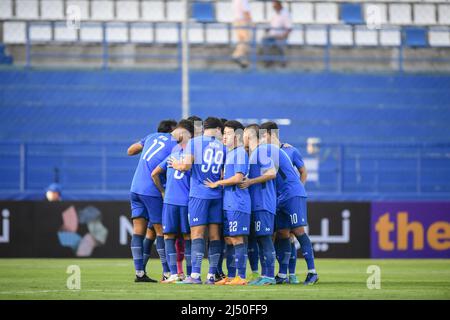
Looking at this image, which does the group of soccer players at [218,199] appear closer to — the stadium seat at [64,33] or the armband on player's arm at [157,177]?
the armband on player's arm at [157,177]

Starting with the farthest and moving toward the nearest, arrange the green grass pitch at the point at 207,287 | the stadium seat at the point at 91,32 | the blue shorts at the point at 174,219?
the stadium seat at the point at 91,32
the blue shorts at the point at 174,219
the green grass pitch at the point at 207,287

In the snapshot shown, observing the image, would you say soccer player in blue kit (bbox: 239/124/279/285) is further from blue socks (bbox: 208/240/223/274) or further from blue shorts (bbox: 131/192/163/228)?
blue shorts (bbox: 131/192/163/228)

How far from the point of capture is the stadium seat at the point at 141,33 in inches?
1071

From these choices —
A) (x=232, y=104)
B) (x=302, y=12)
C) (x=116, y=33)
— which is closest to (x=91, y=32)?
(x=116, y=33)

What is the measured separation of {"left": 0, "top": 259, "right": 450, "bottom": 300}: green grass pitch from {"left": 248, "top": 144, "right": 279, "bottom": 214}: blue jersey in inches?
42.1

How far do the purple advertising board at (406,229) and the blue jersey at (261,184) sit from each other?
8241mm

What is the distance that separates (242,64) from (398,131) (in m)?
4.25

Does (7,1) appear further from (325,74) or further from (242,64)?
(325,74)

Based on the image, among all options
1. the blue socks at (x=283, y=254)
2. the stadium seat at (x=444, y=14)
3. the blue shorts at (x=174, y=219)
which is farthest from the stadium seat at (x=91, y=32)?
the blue socks at (x=283, y=254)

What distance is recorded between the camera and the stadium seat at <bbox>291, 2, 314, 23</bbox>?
29.0 m

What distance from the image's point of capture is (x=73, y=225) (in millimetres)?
21172

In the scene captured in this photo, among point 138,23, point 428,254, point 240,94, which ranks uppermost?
point 138,23

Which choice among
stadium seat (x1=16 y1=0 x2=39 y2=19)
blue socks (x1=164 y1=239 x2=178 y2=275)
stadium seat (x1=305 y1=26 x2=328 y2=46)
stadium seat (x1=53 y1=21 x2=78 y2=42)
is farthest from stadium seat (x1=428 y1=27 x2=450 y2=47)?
blue socks (x1=164 y1=239 x2=178 y2=275)
